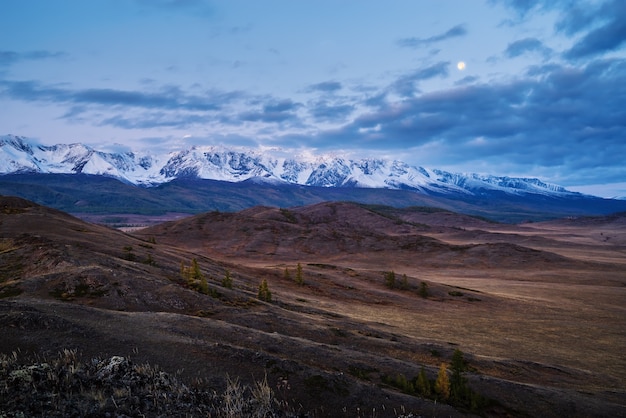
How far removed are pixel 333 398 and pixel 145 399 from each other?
630cm

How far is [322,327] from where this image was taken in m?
28.6

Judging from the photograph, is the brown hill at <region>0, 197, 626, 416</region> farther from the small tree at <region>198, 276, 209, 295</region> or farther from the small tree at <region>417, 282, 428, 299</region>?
the small tree at <region>417, 282, 428, 299</region>

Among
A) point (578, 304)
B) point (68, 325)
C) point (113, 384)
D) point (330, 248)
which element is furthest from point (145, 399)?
point (330, 248)

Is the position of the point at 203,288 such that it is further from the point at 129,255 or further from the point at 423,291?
the point at 423,291

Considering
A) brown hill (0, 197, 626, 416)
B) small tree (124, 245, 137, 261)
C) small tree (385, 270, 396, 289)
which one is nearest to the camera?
brown hill (0, 197, 626, 416)

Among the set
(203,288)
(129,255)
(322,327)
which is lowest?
(322,327)

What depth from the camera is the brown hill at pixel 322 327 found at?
15.4 metres

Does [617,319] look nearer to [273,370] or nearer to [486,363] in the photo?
[486,363]

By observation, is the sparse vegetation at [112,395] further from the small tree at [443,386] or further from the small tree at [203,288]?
the small tree at [203,288]

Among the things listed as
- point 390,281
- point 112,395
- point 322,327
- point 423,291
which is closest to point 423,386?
point 112,395

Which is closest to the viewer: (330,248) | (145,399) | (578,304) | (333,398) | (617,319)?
(145,399)

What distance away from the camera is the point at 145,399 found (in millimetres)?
11234

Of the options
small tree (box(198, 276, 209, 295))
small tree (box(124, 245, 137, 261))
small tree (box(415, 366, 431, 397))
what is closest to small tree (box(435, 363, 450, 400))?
small tree (box(415, 366, 431, 397))

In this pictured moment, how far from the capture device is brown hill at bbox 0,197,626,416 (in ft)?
50.4
